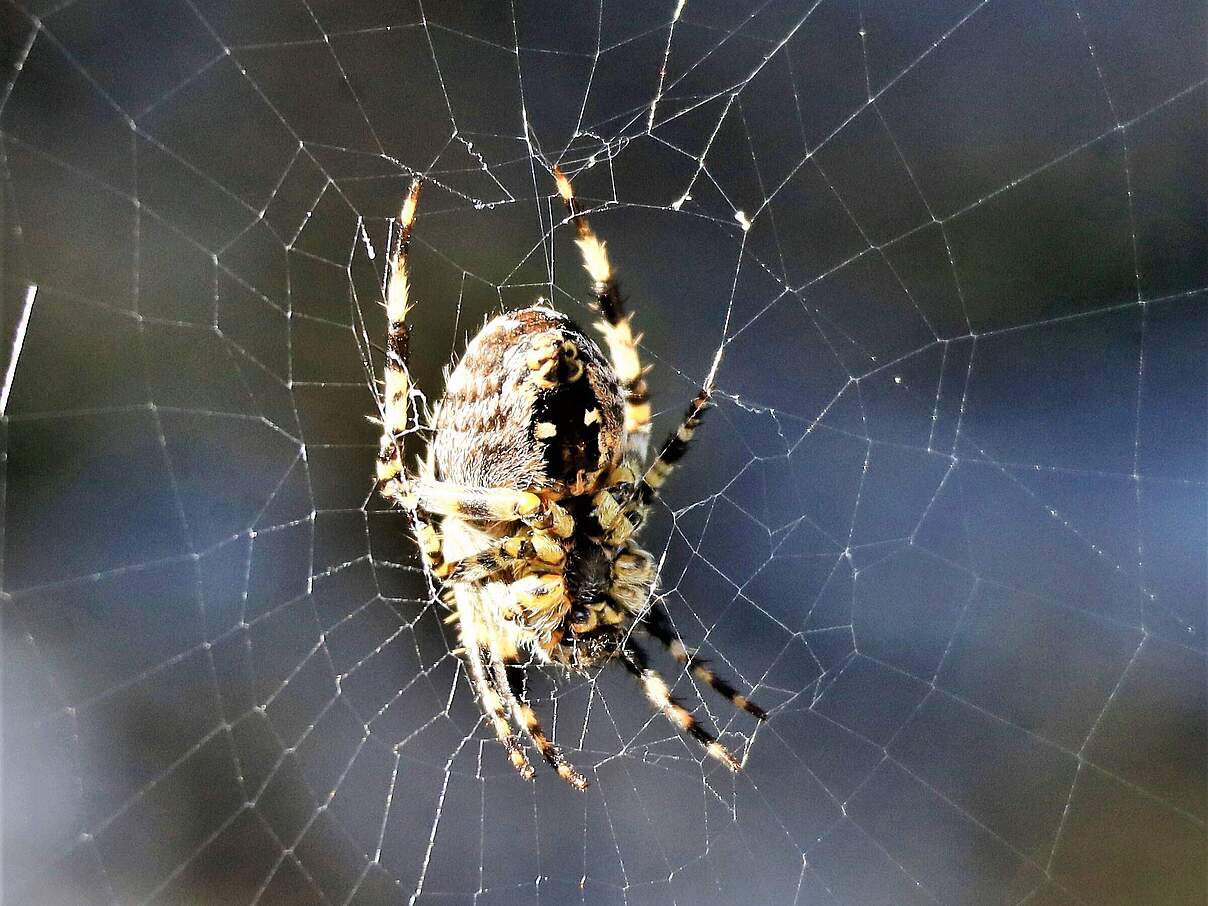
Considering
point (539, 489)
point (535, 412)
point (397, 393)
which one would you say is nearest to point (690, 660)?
point (539, 489)

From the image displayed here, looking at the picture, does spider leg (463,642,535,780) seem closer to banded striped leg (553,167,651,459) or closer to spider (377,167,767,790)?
spider (377,167,767,790)

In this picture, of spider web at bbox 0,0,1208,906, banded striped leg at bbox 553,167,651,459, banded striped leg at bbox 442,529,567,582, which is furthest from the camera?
spider web at bbox 0,0,1208,906

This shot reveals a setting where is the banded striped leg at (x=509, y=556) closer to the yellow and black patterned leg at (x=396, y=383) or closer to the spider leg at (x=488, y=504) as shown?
the spider leg at (x=488, y=504)

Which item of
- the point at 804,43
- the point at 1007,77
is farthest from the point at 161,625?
the point at 1007,77

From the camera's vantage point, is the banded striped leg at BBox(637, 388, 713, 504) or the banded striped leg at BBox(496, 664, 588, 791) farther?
the banded striped leg at BBox(496, 664, 588, 791)

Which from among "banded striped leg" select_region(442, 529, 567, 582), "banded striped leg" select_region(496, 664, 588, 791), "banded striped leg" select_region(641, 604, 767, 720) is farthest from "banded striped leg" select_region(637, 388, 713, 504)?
"banded striped leg" select_region(496, 664, 588, 791)

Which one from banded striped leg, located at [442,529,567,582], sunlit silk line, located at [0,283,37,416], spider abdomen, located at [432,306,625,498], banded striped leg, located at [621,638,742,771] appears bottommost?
banded striped leg, located at [621,638,742,771]

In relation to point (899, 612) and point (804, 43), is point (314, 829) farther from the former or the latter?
point (804, 43)
